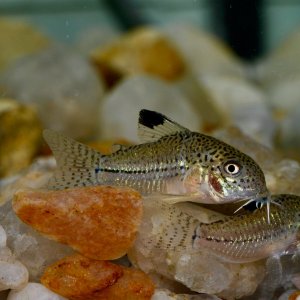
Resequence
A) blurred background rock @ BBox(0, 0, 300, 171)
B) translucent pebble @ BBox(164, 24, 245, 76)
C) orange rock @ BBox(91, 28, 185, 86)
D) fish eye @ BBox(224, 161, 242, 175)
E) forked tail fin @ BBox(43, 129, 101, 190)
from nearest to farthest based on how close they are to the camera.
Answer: fish eye @ BBox(224, 161, 242, 175) → forked tail fin @ BBox(43, 129, 101, 190) → blurred background rock @ BBox(0, 0, 300, 171) → orange rock @ BBox(91, 28, 185, 86) → translucent pebble @ BBox(164, 24, 245, 76)

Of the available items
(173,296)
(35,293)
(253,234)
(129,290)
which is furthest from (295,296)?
(35,293)

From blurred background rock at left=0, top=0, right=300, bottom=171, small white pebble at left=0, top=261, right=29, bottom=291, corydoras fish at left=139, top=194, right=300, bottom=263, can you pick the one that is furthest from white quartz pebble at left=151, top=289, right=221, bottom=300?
blurred background rock at left=0, top=0, right=300, bottom=171

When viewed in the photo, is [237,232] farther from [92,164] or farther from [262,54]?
[262,54]

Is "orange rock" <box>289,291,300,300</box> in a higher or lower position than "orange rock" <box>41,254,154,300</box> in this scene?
higher

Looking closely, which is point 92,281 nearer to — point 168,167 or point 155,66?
point 168,167

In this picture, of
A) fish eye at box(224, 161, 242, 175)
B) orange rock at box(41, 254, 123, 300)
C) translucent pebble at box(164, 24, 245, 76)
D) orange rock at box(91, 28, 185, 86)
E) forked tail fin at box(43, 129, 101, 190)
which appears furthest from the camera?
translucent pebble at box(164, 24, 245, 76)

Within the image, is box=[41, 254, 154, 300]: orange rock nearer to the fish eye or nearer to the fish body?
the fish body

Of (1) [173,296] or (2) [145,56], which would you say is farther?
(2) [145,56]

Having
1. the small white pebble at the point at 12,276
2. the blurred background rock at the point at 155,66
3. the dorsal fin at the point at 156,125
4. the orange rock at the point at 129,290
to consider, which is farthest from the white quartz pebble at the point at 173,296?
the blurred background rock at the point at 155,66

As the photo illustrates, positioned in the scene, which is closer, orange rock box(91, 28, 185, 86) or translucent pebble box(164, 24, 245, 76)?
orange rock box(91, 28, 185, 86)
